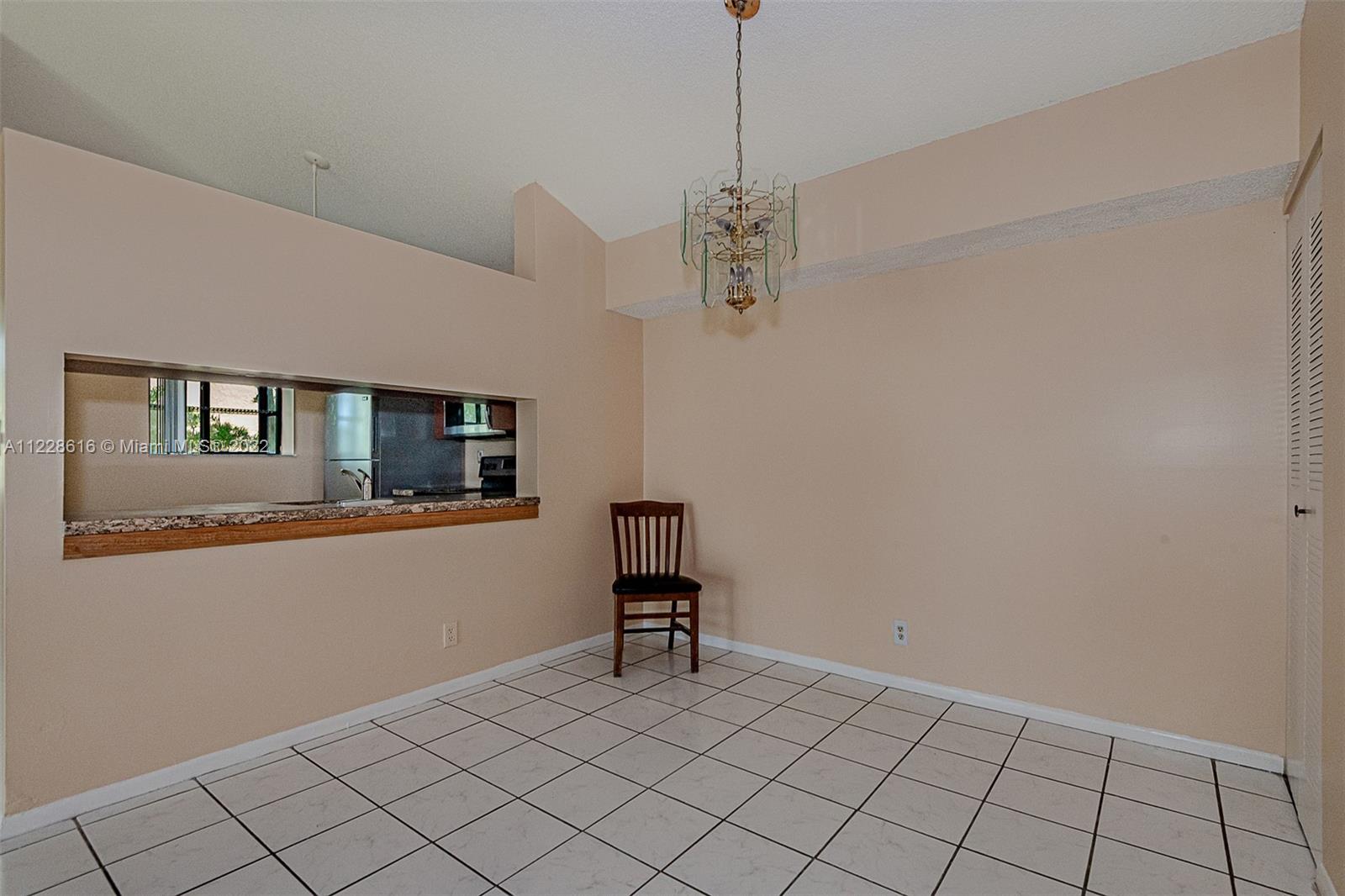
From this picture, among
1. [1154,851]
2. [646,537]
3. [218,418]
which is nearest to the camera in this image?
[1154,851]

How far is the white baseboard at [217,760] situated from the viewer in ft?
7.11

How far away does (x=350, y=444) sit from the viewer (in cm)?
354

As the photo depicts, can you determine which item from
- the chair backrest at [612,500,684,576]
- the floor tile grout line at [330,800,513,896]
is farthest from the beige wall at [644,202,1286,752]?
the floor tile grout line at [330,800,513,896]

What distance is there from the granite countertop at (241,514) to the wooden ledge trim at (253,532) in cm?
2

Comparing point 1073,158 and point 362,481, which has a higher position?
point 1073,158

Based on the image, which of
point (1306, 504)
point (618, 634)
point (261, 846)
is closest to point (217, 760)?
point (261, 846)

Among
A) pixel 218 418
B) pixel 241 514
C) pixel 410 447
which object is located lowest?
pixel 241 514

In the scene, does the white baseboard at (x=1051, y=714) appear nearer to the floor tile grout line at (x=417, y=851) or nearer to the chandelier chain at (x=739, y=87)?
the floor tile grout line at (x=417, y=851)

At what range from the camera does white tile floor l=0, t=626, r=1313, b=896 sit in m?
1.92

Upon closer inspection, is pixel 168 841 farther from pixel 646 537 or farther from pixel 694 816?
pixel 646 537

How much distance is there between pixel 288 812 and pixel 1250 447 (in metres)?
3.80

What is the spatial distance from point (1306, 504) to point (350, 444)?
13.3 feet

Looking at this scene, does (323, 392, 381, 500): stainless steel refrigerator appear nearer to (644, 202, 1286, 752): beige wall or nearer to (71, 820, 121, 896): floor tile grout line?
(71, 820, 121, 896): floor tile grout line

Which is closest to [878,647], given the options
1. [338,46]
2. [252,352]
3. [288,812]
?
[288,812]
